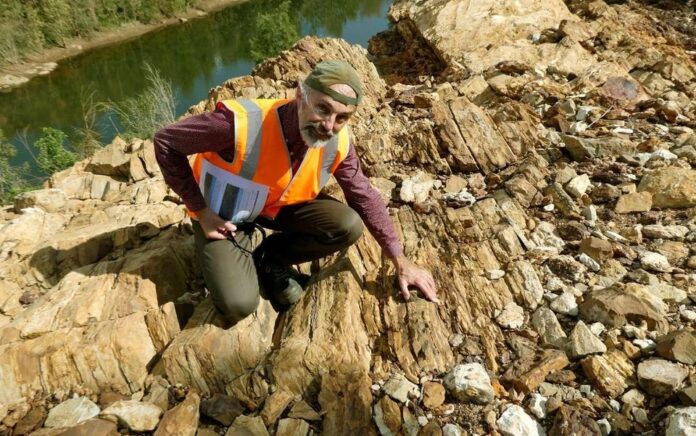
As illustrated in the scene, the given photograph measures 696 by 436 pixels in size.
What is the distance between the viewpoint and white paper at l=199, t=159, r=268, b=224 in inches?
120

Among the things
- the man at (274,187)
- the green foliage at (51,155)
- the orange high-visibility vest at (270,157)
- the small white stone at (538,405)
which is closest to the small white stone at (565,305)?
the small white stone at (538,405)

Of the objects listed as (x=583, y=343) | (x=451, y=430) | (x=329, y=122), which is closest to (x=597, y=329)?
(x=583, y=343)

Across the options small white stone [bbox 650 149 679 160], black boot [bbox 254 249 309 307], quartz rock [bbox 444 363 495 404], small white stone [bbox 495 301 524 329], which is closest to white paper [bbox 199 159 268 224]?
black boot [bbox 254 249 309 307]

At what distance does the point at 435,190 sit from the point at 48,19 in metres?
40.5

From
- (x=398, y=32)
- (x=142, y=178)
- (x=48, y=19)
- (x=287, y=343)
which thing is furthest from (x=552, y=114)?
(x=48, y=19)

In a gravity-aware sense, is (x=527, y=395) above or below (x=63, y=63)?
above

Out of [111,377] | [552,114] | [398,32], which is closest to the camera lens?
[111,377]

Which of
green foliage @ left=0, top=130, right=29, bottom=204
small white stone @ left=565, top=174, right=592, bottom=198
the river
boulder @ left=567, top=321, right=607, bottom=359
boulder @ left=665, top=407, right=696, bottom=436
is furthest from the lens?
the river

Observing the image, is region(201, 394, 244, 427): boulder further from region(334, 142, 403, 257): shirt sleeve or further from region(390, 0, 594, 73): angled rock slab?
region(390, 0, 594, 73): angled rock slab

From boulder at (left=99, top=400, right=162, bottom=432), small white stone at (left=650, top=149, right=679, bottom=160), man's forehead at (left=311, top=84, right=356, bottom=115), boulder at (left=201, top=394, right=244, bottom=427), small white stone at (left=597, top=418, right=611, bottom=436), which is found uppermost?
man's forehead at (left=311, top=84, right=356, bottom=115)

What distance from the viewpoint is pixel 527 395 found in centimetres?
254

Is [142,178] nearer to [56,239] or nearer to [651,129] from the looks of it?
[56,239]

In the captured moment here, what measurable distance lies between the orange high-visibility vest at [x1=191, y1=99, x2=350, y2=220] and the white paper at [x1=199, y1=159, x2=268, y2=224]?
0.09ft

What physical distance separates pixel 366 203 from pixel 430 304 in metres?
0.84
